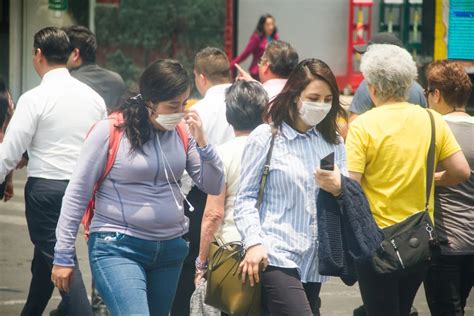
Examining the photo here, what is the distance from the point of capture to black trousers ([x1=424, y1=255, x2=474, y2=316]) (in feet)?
20.1

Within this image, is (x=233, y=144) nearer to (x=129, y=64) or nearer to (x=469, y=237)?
(x=469, y=237)

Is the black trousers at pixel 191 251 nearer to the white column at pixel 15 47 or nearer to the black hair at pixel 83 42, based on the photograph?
the black hair at pixel 83 42

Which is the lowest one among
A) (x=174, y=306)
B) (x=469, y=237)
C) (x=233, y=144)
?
(x=174, y=306)

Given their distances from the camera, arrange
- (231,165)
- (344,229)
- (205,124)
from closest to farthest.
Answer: (344,229) → (231,165) → (205,124)

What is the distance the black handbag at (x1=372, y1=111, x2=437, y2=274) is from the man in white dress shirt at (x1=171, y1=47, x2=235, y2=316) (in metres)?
1.54

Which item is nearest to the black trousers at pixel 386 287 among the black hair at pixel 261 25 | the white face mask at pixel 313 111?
the white face mask at pixel 313 111

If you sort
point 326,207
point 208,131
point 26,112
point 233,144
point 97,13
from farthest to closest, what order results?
point 97,13 → point 208,131 → point 26,112 → point 233,144 → point 326,207

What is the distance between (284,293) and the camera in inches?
196

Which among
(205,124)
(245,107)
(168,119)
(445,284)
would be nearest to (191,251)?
(205,124)

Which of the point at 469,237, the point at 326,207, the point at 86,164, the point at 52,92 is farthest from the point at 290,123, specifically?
the point at 52,92

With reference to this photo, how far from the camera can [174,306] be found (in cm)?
675

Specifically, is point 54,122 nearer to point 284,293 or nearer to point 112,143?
point 112,143

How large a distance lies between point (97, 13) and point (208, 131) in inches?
396

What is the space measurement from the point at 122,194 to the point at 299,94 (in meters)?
0.90
